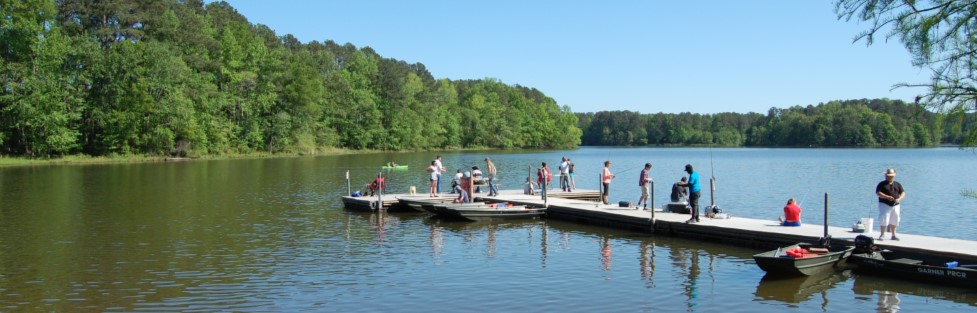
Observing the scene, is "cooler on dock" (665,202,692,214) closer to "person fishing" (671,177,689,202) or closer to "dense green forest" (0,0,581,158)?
"person fishing" (671,177,689,202)

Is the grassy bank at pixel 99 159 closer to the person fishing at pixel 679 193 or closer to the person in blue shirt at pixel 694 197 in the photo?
the person fishing at pixel 679 193

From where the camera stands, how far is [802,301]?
45.4 feet

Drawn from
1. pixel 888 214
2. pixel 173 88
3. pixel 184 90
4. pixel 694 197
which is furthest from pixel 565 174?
pixel 184 90

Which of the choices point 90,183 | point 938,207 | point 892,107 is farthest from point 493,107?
point 938,207

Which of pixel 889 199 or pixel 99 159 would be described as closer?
pixel 889 199

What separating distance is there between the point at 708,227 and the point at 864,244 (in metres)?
4.76

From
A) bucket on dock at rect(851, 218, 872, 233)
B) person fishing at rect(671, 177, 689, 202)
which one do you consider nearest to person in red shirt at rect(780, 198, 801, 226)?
bucket on dock at rect(851, 218, 872, 233)

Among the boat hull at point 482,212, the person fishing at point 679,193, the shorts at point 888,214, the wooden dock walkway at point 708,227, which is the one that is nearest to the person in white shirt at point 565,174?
the wooden dock walkway at point 708,227

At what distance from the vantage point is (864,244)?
16.2m

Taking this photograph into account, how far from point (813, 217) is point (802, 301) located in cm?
1495

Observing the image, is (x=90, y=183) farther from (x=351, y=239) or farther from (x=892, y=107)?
(x=892, y=107)

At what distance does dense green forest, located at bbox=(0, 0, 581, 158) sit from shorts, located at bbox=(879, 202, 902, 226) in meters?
62.4

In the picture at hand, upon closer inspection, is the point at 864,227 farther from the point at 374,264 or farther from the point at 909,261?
the point at 374,264

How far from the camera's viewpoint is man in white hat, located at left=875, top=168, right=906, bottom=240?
53.4 ft
